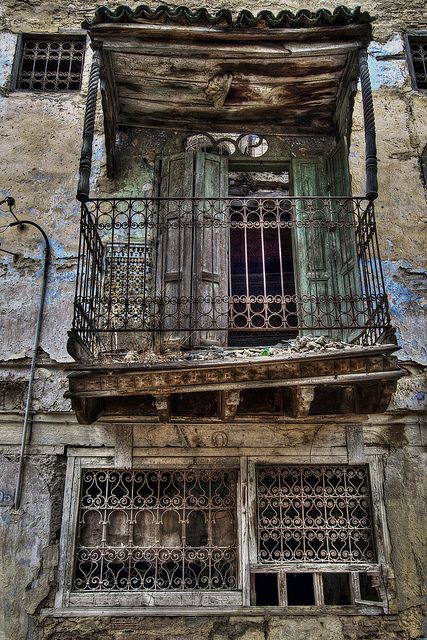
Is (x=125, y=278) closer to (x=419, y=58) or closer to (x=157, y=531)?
(x=157, y=531)

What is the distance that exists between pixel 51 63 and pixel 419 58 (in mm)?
4219

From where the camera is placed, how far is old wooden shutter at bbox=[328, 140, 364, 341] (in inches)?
222

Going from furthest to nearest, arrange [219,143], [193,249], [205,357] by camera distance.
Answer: [219,143] < [193,249] < [205,357]

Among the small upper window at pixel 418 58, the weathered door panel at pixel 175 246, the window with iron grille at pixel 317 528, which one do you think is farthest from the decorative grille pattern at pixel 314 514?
the small upper window at pixel 418 58

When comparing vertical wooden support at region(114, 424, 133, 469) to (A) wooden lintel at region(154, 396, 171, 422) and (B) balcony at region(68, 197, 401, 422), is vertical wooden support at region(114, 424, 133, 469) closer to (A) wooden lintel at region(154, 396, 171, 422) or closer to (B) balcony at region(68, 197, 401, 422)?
(B) balcony at region(68, 197, 401, 422)

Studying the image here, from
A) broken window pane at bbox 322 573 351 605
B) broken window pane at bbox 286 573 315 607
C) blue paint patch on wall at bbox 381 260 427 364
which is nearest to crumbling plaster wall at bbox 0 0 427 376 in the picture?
blue paint patch on wall at bbox 381 260 427 364

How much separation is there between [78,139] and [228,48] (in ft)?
6.40

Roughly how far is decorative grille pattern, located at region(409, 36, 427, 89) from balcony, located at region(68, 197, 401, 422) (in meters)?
2.02

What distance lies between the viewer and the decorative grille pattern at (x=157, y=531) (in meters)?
5.18

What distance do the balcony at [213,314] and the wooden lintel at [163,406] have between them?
0.01 meters

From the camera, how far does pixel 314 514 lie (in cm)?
548

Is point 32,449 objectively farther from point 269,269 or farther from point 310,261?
point 269,269

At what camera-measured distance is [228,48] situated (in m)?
5.44

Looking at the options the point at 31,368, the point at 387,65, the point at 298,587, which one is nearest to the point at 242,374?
the point at 31,368
